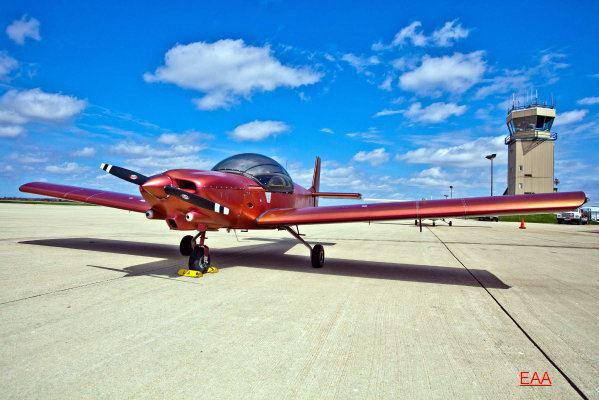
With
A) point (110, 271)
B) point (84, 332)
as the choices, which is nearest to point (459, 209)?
point (84, 332)

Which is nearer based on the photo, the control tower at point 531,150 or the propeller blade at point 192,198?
the propeller blade at point 192,198

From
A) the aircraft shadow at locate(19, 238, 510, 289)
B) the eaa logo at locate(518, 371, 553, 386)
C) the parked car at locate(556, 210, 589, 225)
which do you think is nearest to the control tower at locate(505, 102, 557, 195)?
the parked car at locate(556, 210, 589, 225)

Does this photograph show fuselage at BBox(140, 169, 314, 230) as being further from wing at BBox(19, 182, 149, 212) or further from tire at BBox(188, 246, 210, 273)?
wing at BBox(19, 182, 149, 212)

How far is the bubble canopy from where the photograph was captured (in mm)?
9180

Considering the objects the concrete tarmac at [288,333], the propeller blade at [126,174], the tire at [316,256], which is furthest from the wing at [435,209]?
the propeller blade at [126,174]

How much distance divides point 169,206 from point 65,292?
2216mm

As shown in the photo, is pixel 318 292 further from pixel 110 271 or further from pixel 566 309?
pixel 110 271

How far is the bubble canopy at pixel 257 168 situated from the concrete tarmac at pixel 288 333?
8.24 ft

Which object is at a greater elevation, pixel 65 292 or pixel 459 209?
pixel 459 209

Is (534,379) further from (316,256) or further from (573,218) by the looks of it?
(573,218)

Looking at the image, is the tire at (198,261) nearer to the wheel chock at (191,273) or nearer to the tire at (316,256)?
the wheel chock at (191,273)

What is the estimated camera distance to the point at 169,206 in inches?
273

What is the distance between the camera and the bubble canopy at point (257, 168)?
9180 mm

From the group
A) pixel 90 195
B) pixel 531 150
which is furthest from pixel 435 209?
pixel 531 150
